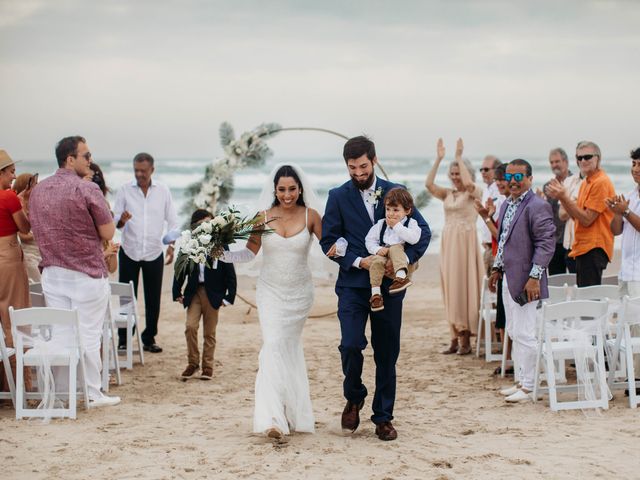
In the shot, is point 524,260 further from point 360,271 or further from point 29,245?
point 29,245

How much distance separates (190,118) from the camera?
40094mm

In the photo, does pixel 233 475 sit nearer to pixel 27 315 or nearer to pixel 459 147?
pixel 27 315

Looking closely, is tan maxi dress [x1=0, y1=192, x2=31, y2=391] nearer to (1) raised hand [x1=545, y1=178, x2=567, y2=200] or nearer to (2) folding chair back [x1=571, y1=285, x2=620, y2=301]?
(1) raised hand [x1=545, y1=178, x2=567, y2=200]

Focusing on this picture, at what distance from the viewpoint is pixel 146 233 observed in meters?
10.1

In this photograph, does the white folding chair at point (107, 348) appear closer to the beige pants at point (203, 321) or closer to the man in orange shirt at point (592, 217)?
the beige pants at point (203, 321)

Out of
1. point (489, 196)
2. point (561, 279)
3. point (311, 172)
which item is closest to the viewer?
point (561, 279)

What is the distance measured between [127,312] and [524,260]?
160 inches

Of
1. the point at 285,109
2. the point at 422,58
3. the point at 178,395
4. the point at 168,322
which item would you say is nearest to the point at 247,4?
the point at 285,109

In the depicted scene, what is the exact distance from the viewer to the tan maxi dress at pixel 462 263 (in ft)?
31.4

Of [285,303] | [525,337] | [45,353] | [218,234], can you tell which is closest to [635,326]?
[525,337]

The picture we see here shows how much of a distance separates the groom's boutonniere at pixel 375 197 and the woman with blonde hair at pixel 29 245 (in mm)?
3586

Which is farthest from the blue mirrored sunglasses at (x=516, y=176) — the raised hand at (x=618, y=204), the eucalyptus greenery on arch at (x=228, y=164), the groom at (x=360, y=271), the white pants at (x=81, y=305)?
the eucalyptus greenery on arch at (x=228, y=164)

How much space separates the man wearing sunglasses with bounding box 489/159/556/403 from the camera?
742cm

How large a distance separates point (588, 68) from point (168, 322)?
30392 mm
